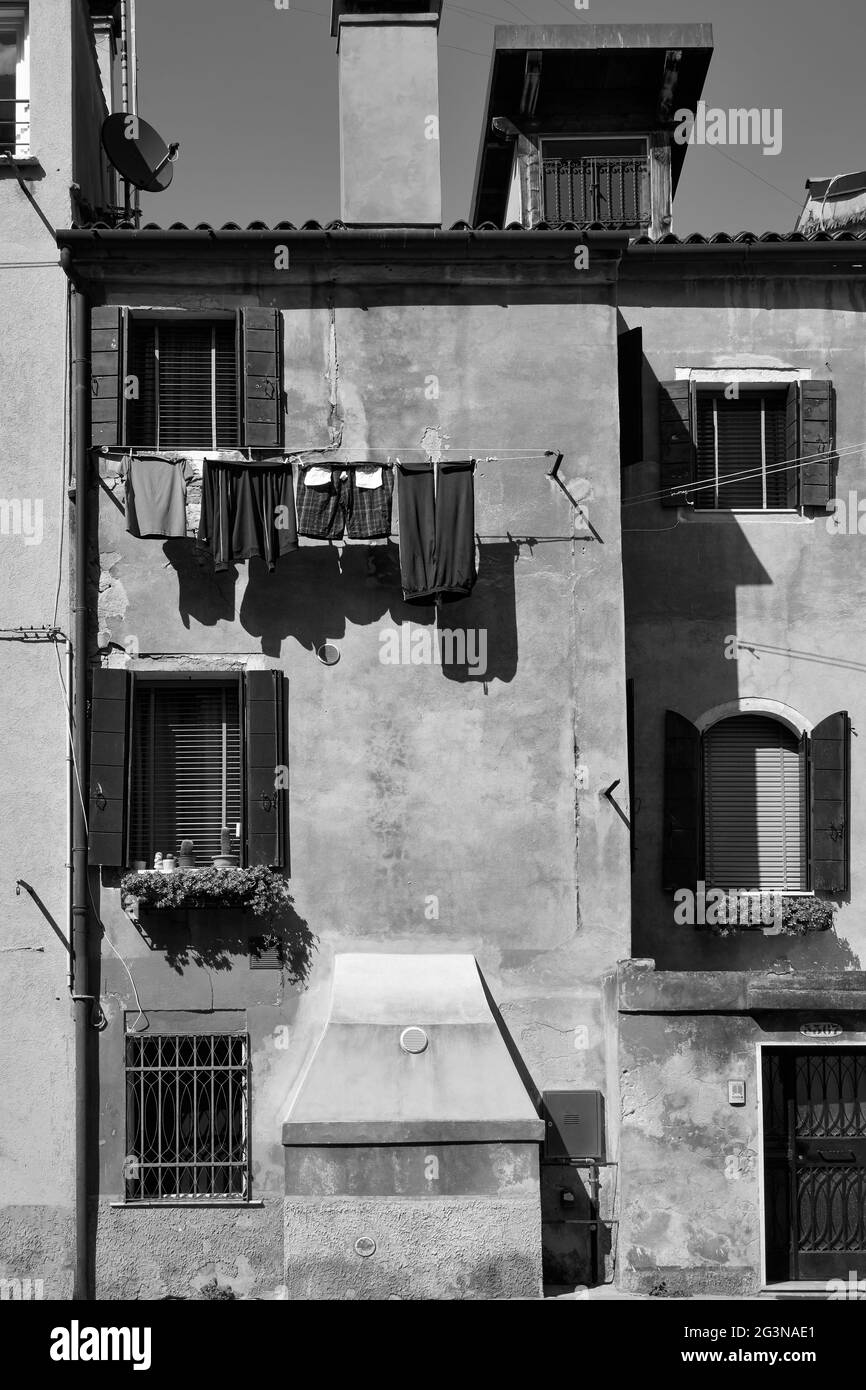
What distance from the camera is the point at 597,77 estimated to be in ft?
67.5

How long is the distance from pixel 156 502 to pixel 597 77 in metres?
9.91

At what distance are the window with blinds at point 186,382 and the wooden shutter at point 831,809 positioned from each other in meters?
7.29

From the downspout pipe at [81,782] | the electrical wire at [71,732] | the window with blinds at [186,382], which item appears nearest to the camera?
the downspout pipe at [81,782]

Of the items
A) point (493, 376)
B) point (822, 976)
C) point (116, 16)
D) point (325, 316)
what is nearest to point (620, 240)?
point (493, 376)

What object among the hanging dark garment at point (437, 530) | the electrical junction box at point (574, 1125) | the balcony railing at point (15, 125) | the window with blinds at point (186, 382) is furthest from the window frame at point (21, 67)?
the electrical junction box at point (574, 1125)

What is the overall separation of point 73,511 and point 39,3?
5.43m

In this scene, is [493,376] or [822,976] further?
[493,376]

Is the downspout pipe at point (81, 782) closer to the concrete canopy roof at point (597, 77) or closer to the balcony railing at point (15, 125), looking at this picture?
the balcony railing at point (15, 125)

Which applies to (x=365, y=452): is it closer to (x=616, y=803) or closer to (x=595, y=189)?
(x=616, y=803)

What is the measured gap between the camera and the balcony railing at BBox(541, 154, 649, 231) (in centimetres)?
2044

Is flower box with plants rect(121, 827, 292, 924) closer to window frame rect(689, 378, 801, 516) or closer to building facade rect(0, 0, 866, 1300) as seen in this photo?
building facade rect(0, 0, 866, 1300)

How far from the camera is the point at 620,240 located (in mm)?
15625

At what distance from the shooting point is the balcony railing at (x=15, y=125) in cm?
1592

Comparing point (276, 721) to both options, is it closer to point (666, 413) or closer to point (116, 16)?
point (666, 413)
